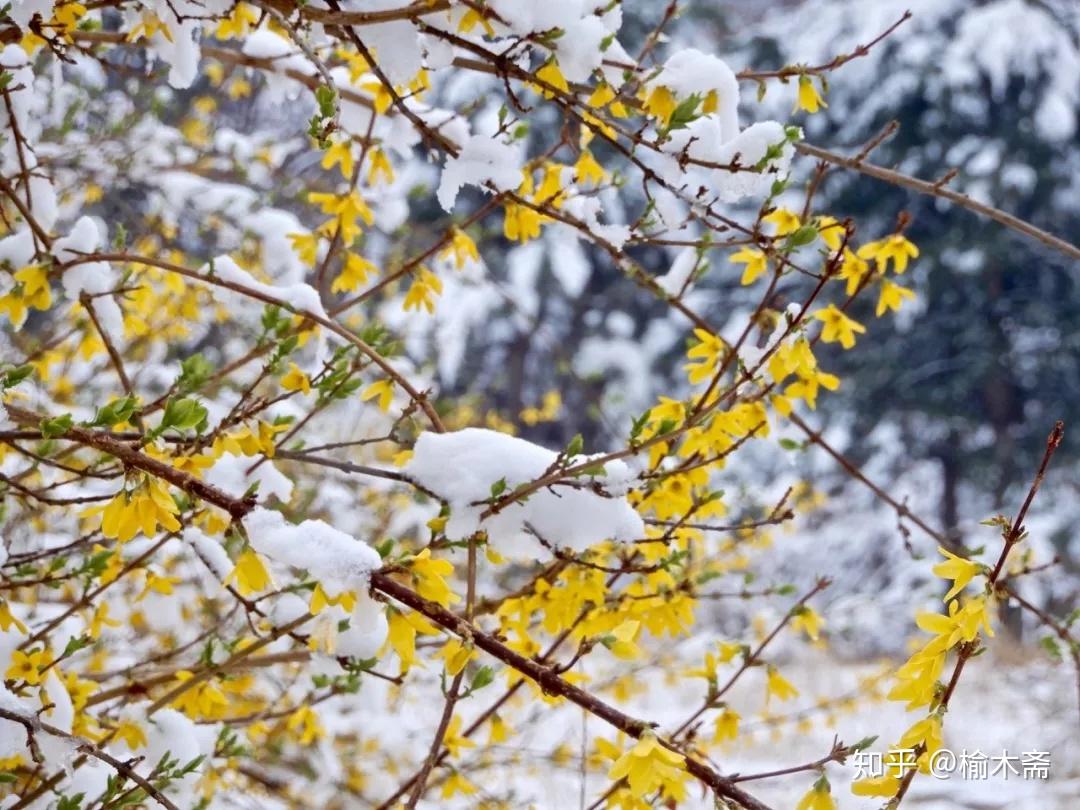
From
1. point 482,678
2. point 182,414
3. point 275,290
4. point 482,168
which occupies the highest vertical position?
point 482,168

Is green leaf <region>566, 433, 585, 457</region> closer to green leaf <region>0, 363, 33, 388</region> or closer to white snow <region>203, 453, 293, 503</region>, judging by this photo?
white snow <region>203, 453, 293, 503</region>

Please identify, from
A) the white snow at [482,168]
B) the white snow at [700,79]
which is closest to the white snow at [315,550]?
the white snow at [482,168]

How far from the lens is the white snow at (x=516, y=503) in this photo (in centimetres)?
118

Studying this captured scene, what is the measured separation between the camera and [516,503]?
120 cm

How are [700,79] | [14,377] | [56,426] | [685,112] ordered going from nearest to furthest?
[56,426] → [14,377] → [685,112] → [700,79]

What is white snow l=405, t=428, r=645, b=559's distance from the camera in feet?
3.89

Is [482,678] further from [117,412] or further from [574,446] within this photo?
[117,412]

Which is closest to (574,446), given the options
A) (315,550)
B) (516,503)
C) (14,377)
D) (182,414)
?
(516,503)

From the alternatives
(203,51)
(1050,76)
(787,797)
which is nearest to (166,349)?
(203,51)

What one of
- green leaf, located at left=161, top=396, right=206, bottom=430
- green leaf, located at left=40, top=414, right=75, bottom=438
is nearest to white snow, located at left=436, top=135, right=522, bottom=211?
green leaf, located at left=161, top=396, right=206, bottom=430

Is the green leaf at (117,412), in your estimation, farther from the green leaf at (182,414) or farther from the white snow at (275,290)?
the white snow at (275,290)

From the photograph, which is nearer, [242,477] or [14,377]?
[14,377]

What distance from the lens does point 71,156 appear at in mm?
3195

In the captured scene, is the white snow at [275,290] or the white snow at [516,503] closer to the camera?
the white snow at [516,503]
